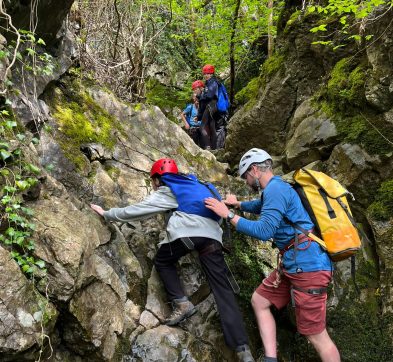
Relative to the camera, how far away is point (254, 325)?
232 inches

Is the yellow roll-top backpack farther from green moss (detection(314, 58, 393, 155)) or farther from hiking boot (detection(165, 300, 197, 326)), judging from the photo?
green moss (detection(314, 58, 393, 155))

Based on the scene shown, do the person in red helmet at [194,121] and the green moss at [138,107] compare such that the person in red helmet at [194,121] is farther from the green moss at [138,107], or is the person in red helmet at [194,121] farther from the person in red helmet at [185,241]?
the person in red helmet at [185,241]

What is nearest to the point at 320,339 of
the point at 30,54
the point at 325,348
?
the point at 325,348

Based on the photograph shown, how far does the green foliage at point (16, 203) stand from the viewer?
3922 millimetres

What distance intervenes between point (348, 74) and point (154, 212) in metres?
5.42

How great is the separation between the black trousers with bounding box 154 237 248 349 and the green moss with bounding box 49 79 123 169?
215 centimetres

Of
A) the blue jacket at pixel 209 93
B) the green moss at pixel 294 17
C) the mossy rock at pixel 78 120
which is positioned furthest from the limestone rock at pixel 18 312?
the green moss at pixel 294 17

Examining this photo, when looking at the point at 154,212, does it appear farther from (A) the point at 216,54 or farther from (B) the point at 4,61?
(A) the point at 216,54

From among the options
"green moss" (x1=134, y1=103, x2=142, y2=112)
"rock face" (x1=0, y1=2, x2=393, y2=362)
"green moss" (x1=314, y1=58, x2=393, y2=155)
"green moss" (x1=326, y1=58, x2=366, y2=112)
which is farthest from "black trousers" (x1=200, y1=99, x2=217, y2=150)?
"green moss" (x1=326, y1=58, x2=366, y2=112)

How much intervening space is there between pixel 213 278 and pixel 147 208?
1299mm

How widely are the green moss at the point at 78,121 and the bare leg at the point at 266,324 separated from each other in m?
3.47

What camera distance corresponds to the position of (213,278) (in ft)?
17.1

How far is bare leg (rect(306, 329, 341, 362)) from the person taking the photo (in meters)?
4.72

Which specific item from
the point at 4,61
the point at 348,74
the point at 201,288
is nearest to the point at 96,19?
the point at 4,61
